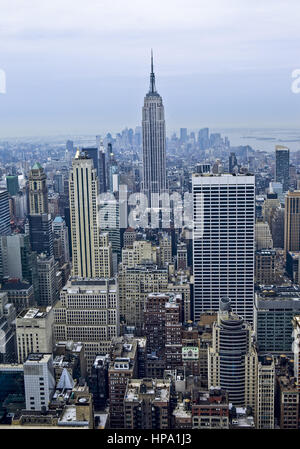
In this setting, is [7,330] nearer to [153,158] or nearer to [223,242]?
[223,242]

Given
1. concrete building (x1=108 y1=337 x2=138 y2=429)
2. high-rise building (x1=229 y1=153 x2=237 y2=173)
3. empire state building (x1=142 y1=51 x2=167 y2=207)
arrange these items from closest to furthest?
concrete building (x1=108 y1=337 x2=138 y2=429), high-rise building (x1=229 y1=153 x2=237 y2=173), empire state building (x1=142 y1=51 x2=167 y2=207)

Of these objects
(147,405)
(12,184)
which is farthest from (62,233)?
(147,405)

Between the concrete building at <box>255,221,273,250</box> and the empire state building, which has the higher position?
the empire state building

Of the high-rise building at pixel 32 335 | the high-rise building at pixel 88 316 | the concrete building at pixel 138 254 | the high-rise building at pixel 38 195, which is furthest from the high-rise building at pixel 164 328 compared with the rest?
the high-rise building at pixel 38 195

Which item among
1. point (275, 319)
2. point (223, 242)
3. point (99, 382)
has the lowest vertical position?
point (99, 382)

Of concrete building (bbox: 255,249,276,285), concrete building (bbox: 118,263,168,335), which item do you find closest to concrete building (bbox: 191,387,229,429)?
concrete building (bbox: 118,263,168,335)

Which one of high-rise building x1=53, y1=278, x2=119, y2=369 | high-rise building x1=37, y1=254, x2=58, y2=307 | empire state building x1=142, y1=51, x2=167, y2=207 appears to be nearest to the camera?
high-rise building x1=53, y1=278, x2=119, y2=369

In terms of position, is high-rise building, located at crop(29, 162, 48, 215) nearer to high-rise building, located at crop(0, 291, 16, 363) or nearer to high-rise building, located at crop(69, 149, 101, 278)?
high-rise building, located at crop(69, 149, 101, 278)
